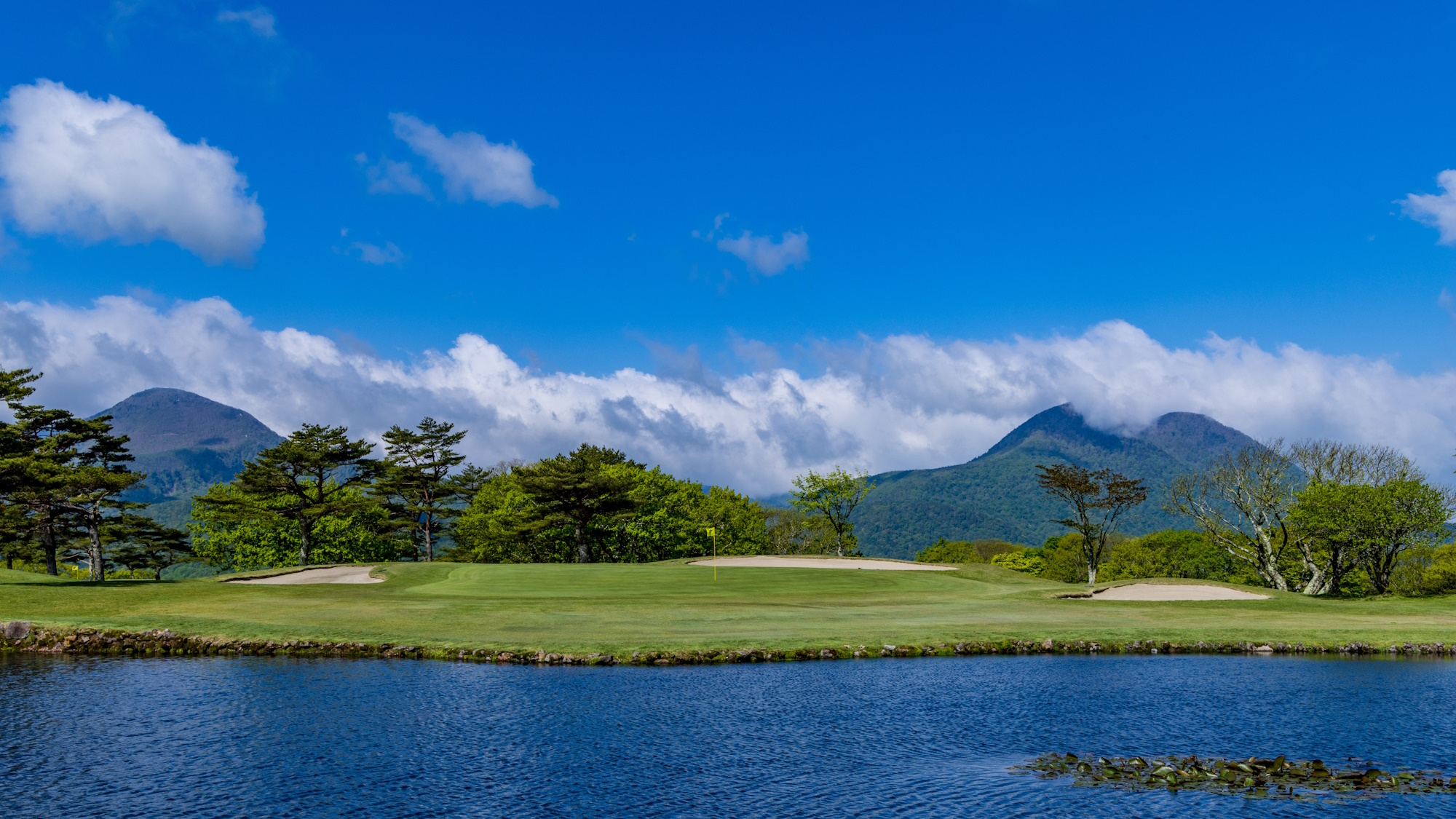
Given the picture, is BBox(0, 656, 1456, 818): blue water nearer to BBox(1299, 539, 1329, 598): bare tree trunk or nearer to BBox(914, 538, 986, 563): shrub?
BBox(1299, 539, 1329, 598): bare tree trunk

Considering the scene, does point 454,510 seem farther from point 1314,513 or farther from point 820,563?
point 1314,513

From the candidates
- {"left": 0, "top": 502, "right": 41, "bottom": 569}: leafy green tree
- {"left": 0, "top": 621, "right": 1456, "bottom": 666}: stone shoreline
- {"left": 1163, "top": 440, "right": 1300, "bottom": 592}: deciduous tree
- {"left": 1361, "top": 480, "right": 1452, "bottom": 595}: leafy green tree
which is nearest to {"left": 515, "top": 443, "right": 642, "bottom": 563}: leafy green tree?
{"left": 0, "top": 502, "right": 41, "bottom": 569}: leafy green tree

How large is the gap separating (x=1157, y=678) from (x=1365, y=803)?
42.4 feet

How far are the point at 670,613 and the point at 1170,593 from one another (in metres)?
31.7

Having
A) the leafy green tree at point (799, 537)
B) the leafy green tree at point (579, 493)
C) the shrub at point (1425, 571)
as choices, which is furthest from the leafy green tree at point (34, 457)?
the shrub at point (1425, 571)

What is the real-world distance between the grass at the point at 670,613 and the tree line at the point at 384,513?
27.3 m

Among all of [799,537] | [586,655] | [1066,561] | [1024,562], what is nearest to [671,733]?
[586,655]

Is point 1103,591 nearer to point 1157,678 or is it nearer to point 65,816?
point 1157,678

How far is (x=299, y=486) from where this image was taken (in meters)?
89.8

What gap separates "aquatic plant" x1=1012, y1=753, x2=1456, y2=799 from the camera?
49.1ft

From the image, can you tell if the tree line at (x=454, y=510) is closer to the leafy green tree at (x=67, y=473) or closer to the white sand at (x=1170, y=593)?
the leafy green tree at (x=67, y=473)

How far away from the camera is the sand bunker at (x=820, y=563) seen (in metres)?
71.9

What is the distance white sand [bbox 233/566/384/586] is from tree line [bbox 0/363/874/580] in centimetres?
1988

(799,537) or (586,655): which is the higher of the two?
(586,655)
